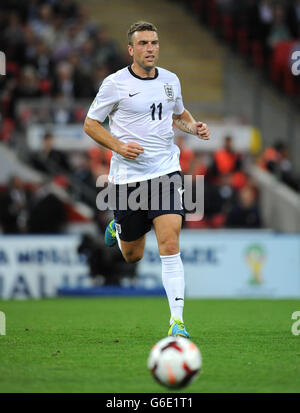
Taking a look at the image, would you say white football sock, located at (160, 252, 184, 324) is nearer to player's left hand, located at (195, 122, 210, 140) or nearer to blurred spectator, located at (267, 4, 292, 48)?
A: player's left hand, located at (195, 122, 210, 140)

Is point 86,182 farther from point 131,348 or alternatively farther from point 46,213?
point 131,348

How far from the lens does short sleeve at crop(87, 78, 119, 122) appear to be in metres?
8.30

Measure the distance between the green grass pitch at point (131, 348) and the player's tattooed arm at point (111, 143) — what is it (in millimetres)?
1632

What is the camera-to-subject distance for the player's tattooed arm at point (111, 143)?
8.01 meters

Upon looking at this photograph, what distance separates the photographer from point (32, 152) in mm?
18891

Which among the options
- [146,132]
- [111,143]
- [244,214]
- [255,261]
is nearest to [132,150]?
[111,143]

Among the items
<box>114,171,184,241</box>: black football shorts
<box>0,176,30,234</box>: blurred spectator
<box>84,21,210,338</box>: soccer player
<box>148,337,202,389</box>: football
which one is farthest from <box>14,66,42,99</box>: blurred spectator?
<box>148,337,202,389</box>: football

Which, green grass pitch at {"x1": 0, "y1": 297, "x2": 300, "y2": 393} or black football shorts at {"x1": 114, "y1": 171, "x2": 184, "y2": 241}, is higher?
black football shorts at {"x1": 114, "y1": 171, "x2": 184, "y2": 241}

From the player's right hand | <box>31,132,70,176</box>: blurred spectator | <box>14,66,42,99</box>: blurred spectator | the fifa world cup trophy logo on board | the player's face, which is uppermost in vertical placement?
<box>14,66,42,99</box>: blurred spectator

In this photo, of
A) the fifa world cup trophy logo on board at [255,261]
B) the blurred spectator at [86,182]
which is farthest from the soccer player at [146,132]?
the blurred spectator at [86,182]

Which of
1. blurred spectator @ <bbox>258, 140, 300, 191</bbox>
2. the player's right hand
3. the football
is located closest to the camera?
the football

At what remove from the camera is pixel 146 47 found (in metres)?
8.25

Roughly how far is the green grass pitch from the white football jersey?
5.00ft
